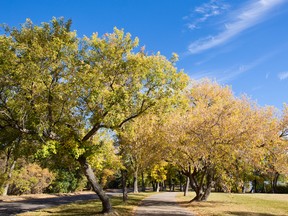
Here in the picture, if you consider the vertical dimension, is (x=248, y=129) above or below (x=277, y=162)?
above

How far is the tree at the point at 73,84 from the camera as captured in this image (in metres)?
13.9

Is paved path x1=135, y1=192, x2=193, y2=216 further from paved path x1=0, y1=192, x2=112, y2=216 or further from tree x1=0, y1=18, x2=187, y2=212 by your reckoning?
paved path x1=0, y1=192, x2=112, y2=216

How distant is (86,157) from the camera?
1697 centimetres

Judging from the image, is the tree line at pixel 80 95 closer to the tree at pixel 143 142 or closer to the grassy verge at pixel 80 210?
the grassy verge at pixel 80 210

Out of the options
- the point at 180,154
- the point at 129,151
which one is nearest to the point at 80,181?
the point at 129,151

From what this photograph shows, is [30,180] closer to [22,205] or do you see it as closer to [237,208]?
[22,205]

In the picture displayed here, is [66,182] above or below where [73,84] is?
below

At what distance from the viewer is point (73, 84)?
580 inches

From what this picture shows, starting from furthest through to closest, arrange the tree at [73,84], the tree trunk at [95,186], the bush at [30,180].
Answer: the bush at [30,180]
the tree trunk at [95,186]
the tree at [73,84]

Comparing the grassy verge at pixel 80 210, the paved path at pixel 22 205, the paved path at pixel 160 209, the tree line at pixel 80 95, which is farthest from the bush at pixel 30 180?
the tree line at pixel 80 95

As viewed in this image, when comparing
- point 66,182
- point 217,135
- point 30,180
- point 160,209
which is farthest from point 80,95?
point 66,182

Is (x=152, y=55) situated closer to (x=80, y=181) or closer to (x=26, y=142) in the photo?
(x=26, y=142)

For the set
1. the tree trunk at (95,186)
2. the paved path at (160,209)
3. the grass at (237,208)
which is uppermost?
the tree trunk at (95,186)

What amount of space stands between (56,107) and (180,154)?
14307 mm
